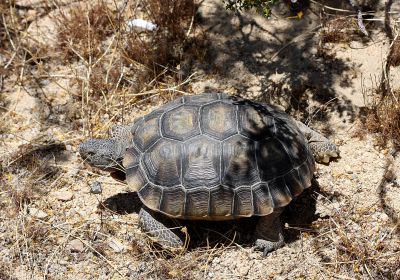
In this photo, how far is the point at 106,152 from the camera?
15.8 ft

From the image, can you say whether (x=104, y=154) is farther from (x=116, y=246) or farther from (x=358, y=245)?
(x=358, y=245)

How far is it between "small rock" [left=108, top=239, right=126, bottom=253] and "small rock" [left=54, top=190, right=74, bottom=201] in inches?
27.3

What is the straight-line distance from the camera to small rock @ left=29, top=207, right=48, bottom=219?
4.87 metres

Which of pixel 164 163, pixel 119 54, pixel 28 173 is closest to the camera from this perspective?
pixel 164 163

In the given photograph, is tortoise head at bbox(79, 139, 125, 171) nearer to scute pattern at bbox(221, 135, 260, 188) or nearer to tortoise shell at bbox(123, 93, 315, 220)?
tortoise shell at bbox(123, 93, 315, 220)

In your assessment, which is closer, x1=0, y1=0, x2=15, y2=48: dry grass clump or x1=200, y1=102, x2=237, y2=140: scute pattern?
x1=200, y1=102, x2=237, y2=140: scute pattern

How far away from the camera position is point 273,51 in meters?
5.94

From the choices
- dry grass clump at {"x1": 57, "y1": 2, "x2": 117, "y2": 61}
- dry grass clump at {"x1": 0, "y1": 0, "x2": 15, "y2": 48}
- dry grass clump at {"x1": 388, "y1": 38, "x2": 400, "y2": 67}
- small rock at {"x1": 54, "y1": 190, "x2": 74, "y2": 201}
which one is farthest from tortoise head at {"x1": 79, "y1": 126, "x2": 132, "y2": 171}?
dry grass clump at {"x1": 388, "y1": 38, "x2": 400, "y2": 67}

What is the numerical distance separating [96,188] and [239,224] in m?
1.44

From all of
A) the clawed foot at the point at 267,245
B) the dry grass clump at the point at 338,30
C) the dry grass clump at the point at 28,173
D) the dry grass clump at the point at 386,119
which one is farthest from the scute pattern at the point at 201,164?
the dry grass clump at the point at 338,30

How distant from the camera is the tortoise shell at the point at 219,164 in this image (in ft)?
14.0

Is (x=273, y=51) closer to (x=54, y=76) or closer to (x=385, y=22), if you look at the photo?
(x=385, y=22)

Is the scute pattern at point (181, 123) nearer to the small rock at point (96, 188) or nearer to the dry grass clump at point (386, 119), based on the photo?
the small rock at point (96, 188)

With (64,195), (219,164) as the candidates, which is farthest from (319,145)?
(64,195)
